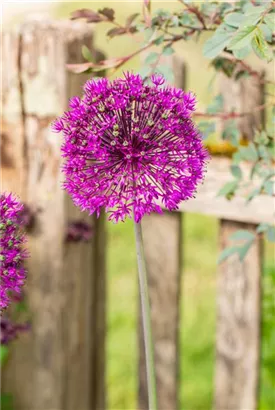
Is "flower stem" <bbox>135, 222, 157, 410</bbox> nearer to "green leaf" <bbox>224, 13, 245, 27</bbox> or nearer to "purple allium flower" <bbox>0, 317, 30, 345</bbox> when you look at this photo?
"green leaf" <bbox>224, 13, 245, 27</bbox>

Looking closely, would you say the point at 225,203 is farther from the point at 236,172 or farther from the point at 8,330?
the point at 8,330

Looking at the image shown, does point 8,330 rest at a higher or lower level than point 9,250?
lower

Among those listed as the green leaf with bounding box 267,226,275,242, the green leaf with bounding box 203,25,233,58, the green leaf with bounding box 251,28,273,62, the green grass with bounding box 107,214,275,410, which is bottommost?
the green grass with bounding box 107,214,275,410

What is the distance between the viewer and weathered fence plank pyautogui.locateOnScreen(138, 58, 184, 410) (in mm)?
2484

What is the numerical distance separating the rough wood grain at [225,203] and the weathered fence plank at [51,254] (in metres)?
0.43

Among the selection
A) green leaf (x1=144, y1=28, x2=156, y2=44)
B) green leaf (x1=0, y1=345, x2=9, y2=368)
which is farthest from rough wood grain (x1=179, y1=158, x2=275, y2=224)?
green leaf (x1=144, y1=28, x2=156, y2=44)

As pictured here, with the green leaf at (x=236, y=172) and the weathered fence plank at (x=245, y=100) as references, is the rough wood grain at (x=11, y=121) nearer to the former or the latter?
the weathered fence plank at (x=245, y=100)

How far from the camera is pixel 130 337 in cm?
378

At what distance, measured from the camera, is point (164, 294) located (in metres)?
2.54

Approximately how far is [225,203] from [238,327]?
17.5 inches

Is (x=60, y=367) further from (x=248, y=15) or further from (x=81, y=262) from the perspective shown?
(x=248, y=15)

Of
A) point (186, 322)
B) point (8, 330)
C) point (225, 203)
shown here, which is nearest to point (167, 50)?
point (8, 330)

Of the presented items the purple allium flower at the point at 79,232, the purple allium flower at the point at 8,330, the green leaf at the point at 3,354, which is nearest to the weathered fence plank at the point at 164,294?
the purple allium flower at the point at 79,232

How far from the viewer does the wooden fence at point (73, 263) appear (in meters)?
2.29
